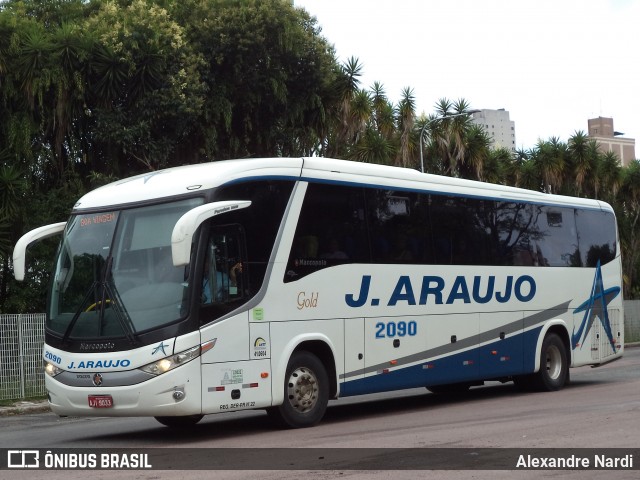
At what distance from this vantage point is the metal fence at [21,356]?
21.1 metres

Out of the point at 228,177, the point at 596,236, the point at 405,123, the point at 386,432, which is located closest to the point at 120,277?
the point at 228,177

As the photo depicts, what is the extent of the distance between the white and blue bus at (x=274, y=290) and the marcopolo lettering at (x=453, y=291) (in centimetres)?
3

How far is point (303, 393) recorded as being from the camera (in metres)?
13.7

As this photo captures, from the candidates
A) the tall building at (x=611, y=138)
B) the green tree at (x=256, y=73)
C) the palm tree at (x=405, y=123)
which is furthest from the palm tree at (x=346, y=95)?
the tall building at (x=611, y=138)

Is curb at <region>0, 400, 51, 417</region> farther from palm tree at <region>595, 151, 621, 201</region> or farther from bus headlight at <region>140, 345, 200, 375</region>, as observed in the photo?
palm tree at <region>595, 151, 621, 201</region>

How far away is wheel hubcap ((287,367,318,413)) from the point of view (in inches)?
535

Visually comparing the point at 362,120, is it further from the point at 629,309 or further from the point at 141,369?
the point at 141,369

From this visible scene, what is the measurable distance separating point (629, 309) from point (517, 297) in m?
30.9

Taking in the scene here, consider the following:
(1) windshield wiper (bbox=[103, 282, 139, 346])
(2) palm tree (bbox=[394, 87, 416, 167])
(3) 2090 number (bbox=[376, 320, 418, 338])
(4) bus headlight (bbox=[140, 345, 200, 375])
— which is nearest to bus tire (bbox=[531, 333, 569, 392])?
(3) 2090 number (bbox=[376, 320, 418, 338])

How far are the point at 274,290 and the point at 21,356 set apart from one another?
9806 mm

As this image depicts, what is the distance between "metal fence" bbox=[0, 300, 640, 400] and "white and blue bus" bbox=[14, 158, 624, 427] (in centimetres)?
779

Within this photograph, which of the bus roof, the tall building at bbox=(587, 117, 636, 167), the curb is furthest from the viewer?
the tall building at bbox=(587, 117, 636, 167)

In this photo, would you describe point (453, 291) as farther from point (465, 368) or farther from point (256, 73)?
point (256, 73)

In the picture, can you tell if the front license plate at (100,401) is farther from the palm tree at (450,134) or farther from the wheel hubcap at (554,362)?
the palm tree at (450,134)
